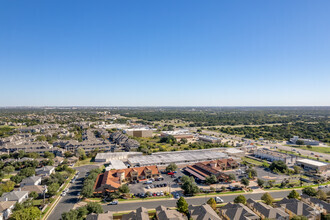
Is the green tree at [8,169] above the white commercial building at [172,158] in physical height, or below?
above

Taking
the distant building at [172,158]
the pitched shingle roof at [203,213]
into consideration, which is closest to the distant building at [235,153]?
the distant building at [172,158]

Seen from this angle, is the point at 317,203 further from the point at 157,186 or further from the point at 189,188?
the point at 157,186

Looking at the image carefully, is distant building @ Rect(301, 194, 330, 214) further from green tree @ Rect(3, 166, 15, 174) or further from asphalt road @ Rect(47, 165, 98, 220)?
green tree @ Rect(3, 166, 15, 174)

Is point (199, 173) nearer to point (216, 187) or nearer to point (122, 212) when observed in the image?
point (216, 187)

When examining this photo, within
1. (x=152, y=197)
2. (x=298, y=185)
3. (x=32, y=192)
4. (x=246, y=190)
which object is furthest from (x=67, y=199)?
(x=298, y=185)

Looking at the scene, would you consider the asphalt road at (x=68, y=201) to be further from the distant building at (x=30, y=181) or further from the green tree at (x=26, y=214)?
the distant building at (x=30, y=181)

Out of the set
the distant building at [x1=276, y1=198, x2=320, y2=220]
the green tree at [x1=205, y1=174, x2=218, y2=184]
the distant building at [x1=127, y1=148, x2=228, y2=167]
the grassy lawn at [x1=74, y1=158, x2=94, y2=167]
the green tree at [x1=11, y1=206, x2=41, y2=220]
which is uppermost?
the green tree at [x1=11, y1=206, x2=41, y2=220]

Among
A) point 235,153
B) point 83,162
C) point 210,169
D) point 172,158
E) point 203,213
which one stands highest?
point 203,213

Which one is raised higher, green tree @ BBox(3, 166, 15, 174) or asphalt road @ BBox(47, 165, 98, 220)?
green tree @ BBox(3, 166, 15, 174)

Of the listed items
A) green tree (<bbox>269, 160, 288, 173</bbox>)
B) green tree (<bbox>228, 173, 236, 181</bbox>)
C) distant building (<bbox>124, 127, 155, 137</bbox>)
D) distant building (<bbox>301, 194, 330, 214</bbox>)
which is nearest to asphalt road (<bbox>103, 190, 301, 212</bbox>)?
distant building (<bbox>301, 194, 330, 214</bbox>)

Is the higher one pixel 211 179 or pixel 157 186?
pixel 211 179

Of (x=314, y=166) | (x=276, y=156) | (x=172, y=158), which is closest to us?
(x=314, y=166)

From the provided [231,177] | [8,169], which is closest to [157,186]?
[231,177]
